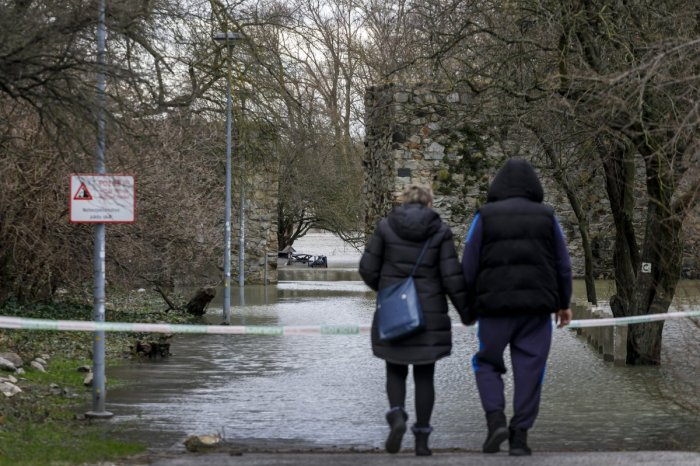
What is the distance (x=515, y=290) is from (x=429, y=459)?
1.20 metres

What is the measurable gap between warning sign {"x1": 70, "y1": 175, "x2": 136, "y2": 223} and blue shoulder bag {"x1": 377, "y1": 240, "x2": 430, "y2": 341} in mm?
3914

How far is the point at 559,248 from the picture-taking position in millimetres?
9016

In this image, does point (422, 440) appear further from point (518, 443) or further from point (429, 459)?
point (518, 443)

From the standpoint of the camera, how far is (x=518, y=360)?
9000mm

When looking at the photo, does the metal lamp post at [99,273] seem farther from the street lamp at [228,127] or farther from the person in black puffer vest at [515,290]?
the street lamp at [228,127]

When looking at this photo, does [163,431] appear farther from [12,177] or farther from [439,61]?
[12,177]

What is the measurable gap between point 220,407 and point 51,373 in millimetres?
3348

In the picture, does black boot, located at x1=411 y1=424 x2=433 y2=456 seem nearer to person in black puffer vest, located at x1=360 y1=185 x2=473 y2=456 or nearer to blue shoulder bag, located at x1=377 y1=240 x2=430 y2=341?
person in black puffer vest, located at x1=360 y1=185 x2=473 y2=456

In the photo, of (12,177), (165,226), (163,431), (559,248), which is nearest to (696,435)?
(559,248)

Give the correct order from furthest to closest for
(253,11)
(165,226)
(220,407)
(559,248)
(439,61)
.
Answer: (253,11), (165,226), (439,61), (220,407), (559,248)

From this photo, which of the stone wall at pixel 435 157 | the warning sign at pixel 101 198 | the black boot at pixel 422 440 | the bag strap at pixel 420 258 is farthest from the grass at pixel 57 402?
the stone wall at pixel 435 157

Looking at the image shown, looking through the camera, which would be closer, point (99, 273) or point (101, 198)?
point (101, 198)

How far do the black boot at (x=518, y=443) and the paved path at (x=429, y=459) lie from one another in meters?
0.06

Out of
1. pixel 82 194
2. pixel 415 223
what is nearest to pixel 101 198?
pixel 82 194
